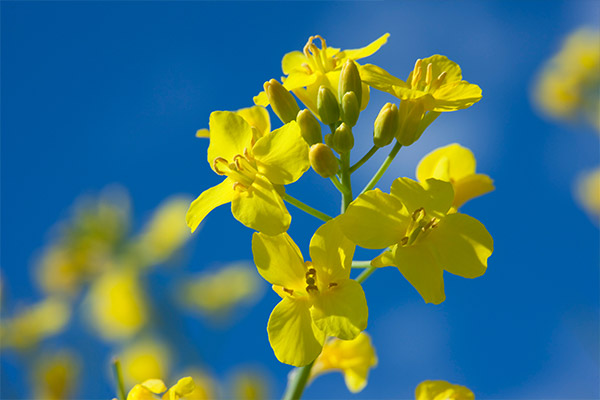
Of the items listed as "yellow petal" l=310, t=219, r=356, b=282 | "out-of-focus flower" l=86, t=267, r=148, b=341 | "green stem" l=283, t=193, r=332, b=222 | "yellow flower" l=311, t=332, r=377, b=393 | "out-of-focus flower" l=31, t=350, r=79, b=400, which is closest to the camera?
"yellow petal" l=310, t=219, r=356, b=282

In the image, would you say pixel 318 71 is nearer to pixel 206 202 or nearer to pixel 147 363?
pixel 206 202

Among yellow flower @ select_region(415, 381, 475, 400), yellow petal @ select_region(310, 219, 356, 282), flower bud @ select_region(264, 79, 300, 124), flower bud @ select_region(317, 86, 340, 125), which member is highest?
flower bud @ select_region(264, 79, 300, 124)

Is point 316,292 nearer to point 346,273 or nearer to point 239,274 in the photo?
point 346,273

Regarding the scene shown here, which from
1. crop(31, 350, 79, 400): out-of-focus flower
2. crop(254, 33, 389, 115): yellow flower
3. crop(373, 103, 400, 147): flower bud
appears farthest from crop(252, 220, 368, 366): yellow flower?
crop(31, 350, 79, 400): out-of-focus flower

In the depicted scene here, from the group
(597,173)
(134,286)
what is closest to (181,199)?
(134,286)

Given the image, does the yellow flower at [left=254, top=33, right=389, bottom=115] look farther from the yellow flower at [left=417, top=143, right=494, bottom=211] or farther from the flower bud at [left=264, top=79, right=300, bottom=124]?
the yellow flower at [left=417, top=143, right=494, bottom=211]

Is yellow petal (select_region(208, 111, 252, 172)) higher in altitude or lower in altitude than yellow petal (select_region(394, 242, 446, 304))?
higher
